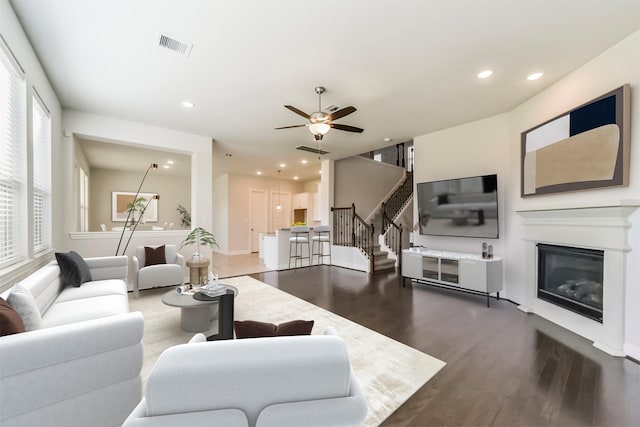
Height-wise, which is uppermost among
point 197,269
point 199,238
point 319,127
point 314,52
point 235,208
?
point 314,52

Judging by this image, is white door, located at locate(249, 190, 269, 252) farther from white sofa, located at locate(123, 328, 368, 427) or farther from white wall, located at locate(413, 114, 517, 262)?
white sofa, located at locate(123, 328, 368, 427)

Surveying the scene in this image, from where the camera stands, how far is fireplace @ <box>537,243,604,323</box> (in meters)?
2.89

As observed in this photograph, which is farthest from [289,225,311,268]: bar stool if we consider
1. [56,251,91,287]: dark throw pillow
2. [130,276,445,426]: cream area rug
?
[56,251,91,287]: dark throw pillow

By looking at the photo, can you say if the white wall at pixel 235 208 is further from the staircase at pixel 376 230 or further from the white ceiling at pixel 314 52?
the white ceiling at pixel 314 52

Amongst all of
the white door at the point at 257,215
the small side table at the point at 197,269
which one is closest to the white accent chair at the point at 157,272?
the small side table at the point at 197,269

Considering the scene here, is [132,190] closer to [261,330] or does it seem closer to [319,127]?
[319,127]

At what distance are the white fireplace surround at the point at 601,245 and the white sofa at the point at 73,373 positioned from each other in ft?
13.8

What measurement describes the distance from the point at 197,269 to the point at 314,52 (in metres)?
4.14

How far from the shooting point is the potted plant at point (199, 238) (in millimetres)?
5045

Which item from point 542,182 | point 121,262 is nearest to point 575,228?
point 542,182

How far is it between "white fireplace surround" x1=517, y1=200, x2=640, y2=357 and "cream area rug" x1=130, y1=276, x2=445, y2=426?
6.12ft

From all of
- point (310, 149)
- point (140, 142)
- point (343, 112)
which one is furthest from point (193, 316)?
point (310, 149)

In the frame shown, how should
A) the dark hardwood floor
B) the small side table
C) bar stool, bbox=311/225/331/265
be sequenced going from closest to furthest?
the dark hardwood floor → the small side table → bar stool, bbox=311/225/331/265

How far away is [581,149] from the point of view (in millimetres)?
3029
